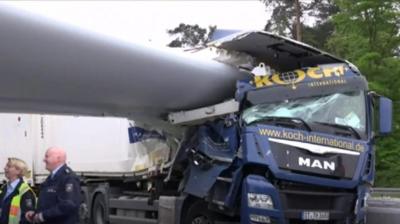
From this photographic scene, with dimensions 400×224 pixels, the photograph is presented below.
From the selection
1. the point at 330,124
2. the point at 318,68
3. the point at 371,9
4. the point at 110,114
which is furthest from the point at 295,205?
the point at 371,9

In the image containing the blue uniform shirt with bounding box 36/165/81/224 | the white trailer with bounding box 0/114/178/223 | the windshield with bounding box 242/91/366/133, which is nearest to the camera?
the blue uniform shirt with bounding box 36/165/81/224

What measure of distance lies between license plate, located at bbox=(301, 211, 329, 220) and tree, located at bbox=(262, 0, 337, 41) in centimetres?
3206

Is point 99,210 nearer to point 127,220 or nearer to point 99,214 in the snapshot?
point 99,214

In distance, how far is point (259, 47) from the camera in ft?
31.8

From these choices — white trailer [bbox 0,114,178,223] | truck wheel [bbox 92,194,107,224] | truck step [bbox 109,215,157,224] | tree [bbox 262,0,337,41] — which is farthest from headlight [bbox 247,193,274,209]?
tree [bbox 262,0,337,41]

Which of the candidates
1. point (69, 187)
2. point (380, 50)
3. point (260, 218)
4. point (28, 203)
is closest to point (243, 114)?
point (260, 218)

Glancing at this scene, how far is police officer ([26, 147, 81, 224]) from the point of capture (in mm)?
6973

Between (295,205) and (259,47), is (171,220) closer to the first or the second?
(295,205)

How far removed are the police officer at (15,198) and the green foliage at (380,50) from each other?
16277mm

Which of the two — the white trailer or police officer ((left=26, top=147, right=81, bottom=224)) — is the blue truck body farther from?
police officer ((left=26, top=147, right=81, bottom=224))

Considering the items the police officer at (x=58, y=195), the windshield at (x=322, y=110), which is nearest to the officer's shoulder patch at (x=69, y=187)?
the police officer at (x=58, y=195)

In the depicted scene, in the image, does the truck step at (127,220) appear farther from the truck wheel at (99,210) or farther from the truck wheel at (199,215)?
the truck wheel at (199,215)

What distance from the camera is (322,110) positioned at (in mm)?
9328

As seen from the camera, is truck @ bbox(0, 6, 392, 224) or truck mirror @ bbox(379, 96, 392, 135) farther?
truck mirror @ bbox(379, 96, 392, 135)
